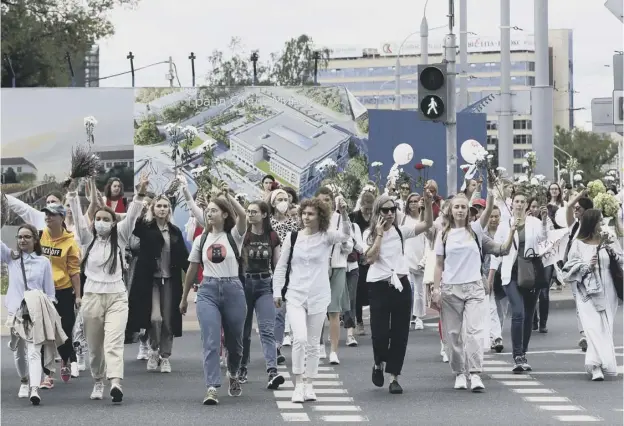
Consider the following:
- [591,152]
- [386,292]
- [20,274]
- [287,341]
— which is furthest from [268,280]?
[591,152]

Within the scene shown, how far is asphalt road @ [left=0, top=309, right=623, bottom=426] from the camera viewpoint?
481 inches

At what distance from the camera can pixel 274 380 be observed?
1413 centimetres

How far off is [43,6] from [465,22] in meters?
18.0

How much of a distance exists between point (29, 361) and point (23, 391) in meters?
0.50

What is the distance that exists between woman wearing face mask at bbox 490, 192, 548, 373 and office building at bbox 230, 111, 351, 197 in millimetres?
15795

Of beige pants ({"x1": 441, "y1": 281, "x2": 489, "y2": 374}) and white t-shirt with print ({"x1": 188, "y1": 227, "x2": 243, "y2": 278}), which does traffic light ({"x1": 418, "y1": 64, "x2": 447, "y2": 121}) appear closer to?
beige pants ({"x1": 441, "y1": 281, "x2": 489, "y2": 374})

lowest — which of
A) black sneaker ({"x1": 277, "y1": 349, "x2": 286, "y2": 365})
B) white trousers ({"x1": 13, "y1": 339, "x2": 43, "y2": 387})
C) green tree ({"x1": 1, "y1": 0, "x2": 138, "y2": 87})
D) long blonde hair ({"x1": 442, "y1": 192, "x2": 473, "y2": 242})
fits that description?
black sneaker ({"x1": 277, "y1": 349, "x2": 286, "y2": 365})

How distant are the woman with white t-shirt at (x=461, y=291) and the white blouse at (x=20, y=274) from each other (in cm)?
337

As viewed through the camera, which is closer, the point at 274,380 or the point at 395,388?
the point at 395,388

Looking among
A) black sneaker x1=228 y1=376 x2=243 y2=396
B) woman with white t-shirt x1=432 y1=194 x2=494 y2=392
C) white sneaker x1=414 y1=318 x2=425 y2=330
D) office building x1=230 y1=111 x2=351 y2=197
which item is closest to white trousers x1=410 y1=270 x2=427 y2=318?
white sneaker x1=414 y1=318 x2=425 y2=330

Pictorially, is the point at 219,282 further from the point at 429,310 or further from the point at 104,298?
the point at 429,310

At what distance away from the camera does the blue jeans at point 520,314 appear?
15.3 meters

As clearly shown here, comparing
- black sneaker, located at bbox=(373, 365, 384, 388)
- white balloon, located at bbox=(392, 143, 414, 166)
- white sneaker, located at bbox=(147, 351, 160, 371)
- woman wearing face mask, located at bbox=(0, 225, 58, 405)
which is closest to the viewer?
woman wearing face mask, located at bbox=(0, 225, 58, 405)

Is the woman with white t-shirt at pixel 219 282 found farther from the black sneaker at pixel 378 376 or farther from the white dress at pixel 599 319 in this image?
the white dress at pixel 599 319
